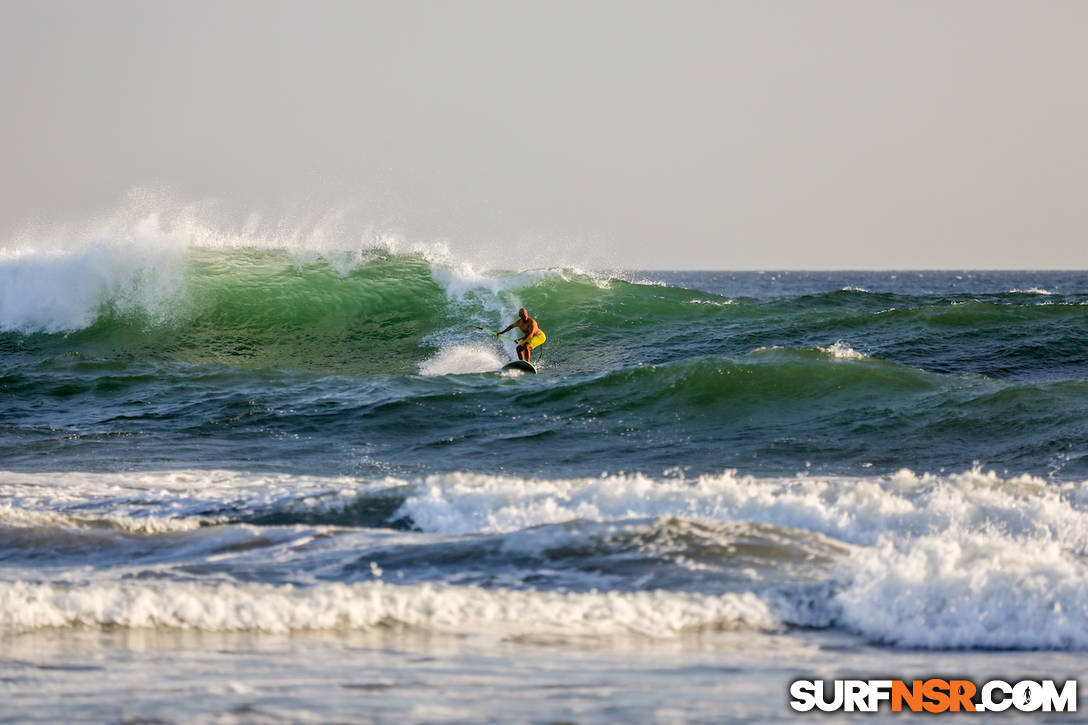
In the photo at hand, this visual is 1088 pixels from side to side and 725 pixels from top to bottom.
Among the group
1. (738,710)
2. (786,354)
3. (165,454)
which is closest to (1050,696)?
(738,710)

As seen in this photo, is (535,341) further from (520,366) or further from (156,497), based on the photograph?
(156,497)

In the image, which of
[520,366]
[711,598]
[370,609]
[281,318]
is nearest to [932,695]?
[711,598]

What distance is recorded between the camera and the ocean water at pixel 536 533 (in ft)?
14.9

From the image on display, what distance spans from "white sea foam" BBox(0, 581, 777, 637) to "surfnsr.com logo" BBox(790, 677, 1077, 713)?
102 centimetres

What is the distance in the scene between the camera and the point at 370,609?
5457 millimetres

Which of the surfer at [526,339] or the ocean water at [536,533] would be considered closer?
the ocean water at [536,533]

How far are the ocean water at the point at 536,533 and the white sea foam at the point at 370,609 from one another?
0.06 ft

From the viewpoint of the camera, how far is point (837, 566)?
608 centimetres

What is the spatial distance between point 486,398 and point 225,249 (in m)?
13.2

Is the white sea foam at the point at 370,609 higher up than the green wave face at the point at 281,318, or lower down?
lower down

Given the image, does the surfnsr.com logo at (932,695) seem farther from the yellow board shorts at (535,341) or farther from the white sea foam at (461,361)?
the white sea foam at (461,361)

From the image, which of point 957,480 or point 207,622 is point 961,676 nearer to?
point 207,622

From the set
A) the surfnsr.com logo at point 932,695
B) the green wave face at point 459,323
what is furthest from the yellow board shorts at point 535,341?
the surfnsr.com logo at point 932,695

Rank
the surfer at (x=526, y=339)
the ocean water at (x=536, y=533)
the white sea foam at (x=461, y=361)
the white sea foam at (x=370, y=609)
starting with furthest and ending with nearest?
1. the white sea foam at (x=461, y=361)
2. the surfer at (x=526, y=339)
3. the white sea foam at (x=370, y=609)
4. the ocean water at (x=536, y=533)
